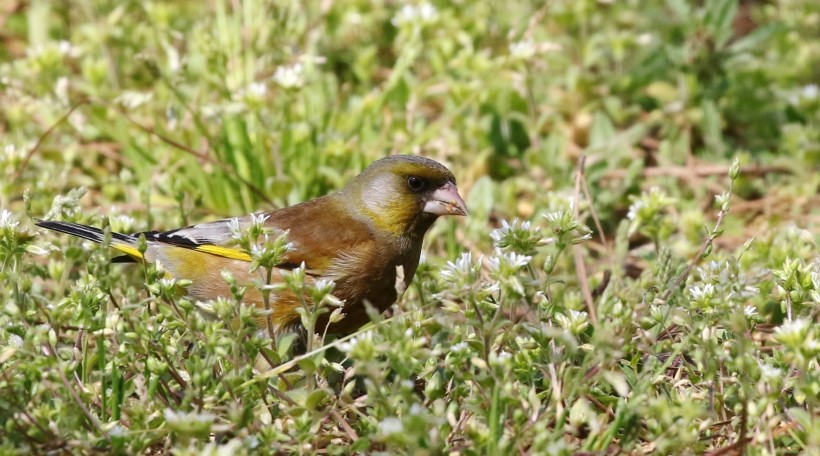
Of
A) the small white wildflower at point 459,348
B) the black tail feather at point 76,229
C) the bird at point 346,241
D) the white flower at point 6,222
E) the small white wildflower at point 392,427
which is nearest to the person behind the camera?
the small white wildflower at point 392,427

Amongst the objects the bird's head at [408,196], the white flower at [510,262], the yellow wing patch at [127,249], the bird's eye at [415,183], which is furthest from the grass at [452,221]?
the bird's eye at [415,183]

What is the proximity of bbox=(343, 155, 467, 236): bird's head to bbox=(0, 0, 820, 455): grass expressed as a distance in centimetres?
27

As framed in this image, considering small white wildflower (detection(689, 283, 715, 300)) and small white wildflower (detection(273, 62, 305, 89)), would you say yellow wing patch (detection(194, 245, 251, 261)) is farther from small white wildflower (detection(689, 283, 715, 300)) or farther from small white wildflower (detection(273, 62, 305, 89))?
small white wildflower (detection(689, 283, 715, 300))

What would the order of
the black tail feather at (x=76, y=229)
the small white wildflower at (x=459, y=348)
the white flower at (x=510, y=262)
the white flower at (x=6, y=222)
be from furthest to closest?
Result: the black tail feather at (x=76, y=229) → the white flower at (x=6, y=222) → the small white wildflower at (x=459, y=348) → the white flower at (x=510, y=262)

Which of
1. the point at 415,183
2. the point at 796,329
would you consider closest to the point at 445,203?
the point at 415,183

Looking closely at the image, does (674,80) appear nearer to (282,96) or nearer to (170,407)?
(282,96)

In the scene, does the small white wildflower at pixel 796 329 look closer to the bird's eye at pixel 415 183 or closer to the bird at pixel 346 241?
the bird at pixel 346 241

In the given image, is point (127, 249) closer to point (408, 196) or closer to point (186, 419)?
point (408, 196)

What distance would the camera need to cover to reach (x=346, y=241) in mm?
3883

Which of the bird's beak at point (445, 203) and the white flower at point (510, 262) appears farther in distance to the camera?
the bird's beak at point (445, 203)

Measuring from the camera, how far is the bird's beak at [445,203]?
4066mm

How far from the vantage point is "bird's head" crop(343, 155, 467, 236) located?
13.4 feet

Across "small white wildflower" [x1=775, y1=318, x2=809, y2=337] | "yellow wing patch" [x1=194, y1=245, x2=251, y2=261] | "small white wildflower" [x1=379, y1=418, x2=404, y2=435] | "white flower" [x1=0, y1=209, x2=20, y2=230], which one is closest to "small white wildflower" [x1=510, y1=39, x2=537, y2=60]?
"yellow wing patch" [x1=194, y1=245, x2=251, y2=261]

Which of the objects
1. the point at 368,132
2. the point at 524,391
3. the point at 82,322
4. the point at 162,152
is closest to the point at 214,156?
the point at 162,152
